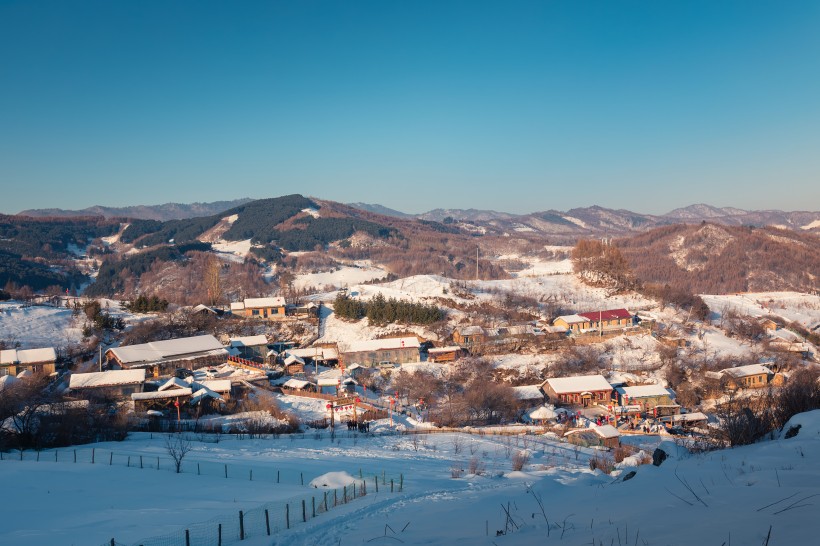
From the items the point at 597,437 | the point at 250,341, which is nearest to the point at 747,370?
the point at 597,437

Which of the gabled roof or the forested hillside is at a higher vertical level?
the forested hillside

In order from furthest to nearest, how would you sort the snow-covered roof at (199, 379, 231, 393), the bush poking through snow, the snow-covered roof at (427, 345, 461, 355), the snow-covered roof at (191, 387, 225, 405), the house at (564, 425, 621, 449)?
the snow-covered roof at (427, 345, 461, 355)
the snow-covered roof at (199, 379, 231, 393)
the snow-covered roof at (191, 387, 225, 405)
the house at (564, 425, 621, 449)
the bush poking through snow

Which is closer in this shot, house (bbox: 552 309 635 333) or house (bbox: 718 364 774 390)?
house (bbox: 718 364 774 390)

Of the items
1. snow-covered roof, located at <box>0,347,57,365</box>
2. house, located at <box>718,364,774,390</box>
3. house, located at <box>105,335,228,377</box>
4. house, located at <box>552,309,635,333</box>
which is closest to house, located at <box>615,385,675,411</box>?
house, located at <box>718,364,774,390</box>

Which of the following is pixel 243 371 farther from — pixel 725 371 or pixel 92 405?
pixel 725 371

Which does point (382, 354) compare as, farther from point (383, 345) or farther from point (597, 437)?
point (597, 437)

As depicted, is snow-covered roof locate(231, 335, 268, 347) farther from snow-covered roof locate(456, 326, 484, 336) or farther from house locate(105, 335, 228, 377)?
snow-covered roof locate(456, 326, 484, 336)

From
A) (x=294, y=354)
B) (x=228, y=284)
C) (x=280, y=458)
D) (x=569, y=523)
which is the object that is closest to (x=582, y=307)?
(x=294, y=354)
